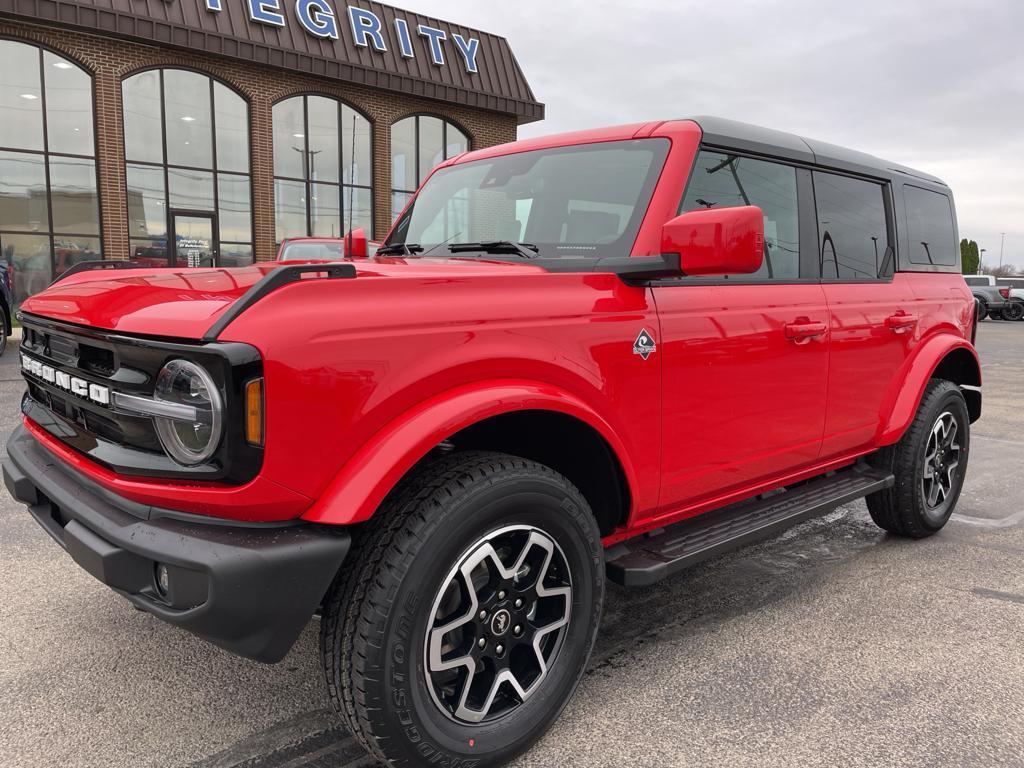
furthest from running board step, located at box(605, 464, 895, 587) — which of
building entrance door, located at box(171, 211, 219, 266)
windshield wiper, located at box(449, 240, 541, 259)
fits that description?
building entrance door, located at box(171, 211, 219, 266)

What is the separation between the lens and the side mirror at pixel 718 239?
94.8 inches

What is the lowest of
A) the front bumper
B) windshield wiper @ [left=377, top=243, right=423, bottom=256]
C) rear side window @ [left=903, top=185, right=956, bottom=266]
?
the front bumper

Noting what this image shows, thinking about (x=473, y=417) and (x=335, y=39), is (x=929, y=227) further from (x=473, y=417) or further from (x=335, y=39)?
(x=335, y=39)

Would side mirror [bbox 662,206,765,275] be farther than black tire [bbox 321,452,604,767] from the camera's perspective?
Yes

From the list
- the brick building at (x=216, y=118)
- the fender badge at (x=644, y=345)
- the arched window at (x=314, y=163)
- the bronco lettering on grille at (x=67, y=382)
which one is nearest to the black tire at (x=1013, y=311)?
the brick building at (x=216, y=118)

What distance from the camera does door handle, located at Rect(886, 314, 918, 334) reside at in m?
3.81

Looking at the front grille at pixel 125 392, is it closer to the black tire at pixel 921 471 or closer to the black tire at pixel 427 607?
the black tire at pixel 427 607

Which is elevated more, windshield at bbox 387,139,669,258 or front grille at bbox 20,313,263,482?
windshield at bbox 387,139,669,258

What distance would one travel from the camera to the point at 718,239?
241 cm

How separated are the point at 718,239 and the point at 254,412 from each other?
1.41 meters

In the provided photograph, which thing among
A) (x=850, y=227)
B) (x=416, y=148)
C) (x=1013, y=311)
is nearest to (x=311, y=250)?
(x=850, y=227)

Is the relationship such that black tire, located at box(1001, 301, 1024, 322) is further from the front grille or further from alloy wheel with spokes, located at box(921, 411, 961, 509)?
the front grille

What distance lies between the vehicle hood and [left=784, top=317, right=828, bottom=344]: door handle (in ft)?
3.70

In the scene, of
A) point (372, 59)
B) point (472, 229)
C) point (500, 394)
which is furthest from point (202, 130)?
point (500, 394)
